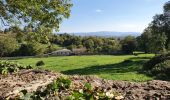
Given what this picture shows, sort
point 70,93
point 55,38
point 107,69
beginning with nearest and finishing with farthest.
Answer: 1. point 70,93
2. point 55,38
3. point 107,69

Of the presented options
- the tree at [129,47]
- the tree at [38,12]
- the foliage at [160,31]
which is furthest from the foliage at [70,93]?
the tree at [129,47]

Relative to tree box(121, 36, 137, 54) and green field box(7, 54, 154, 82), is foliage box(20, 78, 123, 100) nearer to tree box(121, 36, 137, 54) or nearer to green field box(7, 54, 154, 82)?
green field box(7, 54, 154, 82)

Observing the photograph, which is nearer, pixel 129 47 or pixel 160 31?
pixel 160 31

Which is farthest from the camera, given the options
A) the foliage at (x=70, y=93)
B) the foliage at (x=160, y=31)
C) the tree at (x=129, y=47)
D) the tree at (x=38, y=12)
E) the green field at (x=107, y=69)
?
the tree at (x=129, y=47)

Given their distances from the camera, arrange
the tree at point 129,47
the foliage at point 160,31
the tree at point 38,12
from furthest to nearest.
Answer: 1. the tree at point 129,47
2. the foliage at point 160,31
3. the tree at point 38,12

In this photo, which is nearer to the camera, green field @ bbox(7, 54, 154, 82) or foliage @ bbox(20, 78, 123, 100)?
foliage @ bbox(20, 78, 123, 100)

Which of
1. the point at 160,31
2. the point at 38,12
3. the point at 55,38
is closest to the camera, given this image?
the point at 38,12

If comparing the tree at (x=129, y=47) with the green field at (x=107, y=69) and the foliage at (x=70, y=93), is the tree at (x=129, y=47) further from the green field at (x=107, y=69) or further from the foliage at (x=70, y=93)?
the foliage at (x=70, y=93)

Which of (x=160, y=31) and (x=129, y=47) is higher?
(x=160, y=31)

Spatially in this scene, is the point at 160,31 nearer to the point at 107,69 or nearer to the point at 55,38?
the point at 107,69

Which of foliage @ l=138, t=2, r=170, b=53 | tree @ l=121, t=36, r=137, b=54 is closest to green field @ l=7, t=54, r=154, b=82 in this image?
foliage @ l=138, t=2, r=170, b=53

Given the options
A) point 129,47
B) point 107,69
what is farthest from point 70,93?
point 129,47

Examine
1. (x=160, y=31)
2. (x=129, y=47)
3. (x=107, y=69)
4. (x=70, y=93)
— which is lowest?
(x=107, y=69)

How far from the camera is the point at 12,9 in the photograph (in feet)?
80.2
